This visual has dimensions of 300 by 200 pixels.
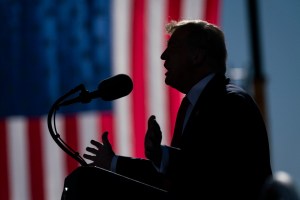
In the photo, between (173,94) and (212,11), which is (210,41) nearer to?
(173,94)

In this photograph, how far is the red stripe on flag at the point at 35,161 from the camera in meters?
9.44

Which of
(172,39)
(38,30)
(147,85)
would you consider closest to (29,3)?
(38,30)

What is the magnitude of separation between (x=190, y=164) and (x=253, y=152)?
0.23 metres

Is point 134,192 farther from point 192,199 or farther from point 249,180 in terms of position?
point 249,180

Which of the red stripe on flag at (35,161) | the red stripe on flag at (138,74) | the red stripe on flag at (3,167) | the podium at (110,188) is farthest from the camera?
the red stripe on flag at (138,74)

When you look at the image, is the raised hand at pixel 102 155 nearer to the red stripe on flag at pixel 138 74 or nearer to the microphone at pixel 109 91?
the microphone at pixel 109 91

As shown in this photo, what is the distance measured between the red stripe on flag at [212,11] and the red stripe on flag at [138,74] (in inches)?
24.4

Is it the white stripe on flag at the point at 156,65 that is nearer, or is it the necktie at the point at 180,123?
the necktie at the point at 180,123

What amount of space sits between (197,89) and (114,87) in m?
0.30

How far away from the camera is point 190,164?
3279mm

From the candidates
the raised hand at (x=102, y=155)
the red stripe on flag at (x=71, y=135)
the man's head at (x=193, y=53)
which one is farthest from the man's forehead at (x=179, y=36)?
the red stripe on flag at (x=71, y=135)

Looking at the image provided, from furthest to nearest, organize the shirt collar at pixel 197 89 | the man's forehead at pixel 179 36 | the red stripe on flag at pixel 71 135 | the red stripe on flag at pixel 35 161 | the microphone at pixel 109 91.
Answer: the red stripe on flag at pixel 35 161 < the red stripe on flag at pixel 71 135 < the man's forehead at pixel 179 36 < the shirt collar at pixel 197 89 < the microphone at pixel 109 91

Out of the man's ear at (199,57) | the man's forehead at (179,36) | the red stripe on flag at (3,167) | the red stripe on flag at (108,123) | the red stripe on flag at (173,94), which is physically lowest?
→ the red stripe on flag at (3,167)

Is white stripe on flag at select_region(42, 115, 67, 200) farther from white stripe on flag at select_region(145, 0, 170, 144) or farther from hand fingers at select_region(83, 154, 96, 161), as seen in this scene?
hand fingers at select_region(83, 154, 96, 161)
